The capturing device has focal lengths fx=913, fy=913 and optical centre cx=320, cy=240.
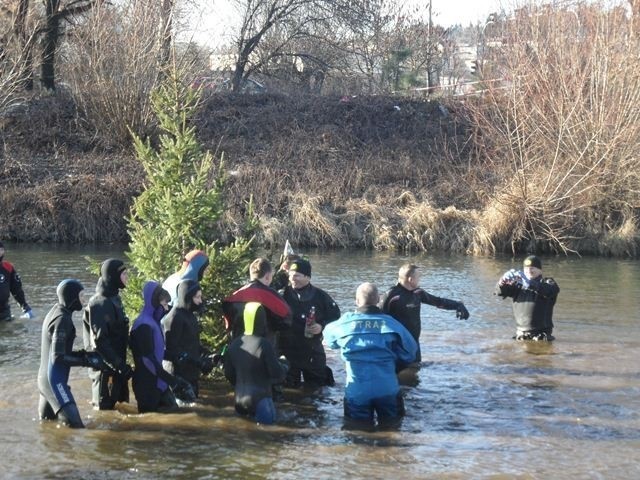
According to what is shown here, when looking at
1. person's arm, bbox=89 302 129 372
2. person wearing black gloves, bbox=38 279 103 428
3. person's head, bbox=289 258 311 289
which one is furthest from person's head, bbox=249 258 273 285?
person wearing black gloves, bbox=38 279 103 428

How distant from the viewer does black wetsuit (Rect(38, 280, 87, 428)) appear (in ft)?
29.6

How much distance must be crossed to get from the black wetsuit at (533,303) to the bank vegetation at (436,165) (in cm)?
1319

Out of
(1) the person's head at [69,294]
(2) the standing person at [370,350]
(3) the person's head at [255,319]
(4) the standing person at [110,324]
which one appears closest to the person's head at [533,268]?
(2) the standing person at [370,350]

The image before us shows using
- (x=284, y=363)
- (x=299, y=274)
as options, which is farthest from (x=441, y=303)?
(x=284, y=363)

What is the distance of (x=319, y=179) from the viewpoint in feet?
104

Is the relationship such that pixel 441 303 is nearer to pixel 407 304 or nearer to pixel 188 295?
pixel 407 304

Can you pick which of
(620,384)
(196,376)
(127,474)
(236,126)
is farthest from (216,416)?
(236,126)

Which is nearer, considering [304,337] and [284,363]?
[284,363]

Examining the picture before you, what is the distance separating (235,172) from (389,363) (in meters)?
23.5

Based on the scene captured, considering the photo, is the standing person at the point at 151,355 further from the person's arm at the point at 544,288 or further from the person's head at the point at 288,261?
the person's arm at the point at 544,288

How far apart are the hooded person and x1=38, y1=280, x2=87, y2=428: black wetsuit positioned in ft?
4.14

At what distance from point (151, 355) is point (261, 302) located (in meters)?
1.29

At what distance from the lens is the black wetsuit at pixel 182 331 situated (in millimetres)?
9750

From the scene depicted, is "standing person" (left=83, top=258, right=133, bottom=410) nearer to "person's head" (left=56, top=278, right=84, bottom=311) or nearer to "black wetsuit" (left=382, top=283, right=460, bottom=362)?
"person's head" (left=56, top=278, right=84, bottom=311)
